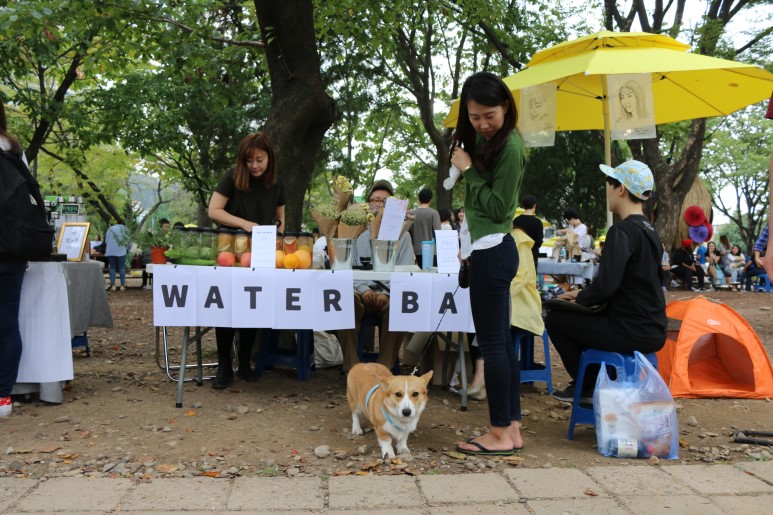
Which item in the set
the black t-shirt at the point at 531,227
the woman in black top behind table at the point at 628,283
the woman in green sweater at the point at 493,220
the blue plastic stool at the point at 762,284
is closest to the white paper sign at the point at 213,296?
the woman in green sweater at the point at 493,220

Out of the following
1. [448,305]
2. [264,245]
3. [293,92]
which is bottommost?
[448,305]

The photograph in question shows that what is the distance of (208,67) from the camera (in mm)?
8523

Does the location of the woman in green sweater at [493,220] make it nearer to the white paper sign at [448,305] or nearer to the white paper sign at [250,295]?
the white paper sign at [448,305]

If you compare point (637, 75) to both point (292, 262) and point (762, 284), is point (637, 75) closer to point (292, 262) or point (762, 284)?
point (292, 262)

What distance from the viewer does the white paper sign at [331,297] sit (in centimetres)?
477

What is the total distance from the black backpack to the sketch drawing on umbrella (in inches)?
142

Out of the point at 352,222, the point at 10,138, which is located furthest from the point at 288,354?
the point at 10,138

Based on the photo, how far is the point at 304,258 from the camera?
489cm

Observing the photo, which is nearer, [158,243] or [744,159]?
[158,243]

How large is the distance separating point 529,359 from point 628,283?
1.76m

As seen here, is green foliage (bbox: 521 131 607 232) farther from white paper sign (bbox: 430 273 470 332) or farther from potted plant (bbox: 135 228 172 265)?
potted plant (bbox: 135 228 172 265)

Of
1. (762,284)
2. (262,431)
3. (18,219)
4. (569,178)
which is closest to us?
(262,431)

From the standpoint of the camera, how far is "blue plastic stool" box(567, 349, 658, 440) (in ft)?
13.0

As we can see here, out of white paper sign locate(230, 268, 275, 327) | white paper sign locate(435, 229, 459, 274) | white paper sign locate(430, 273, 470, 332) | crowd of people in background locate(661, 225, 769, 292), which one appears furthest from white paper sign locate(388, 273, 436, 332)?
crowd of people in background locate(661, 225, 769, 292)
